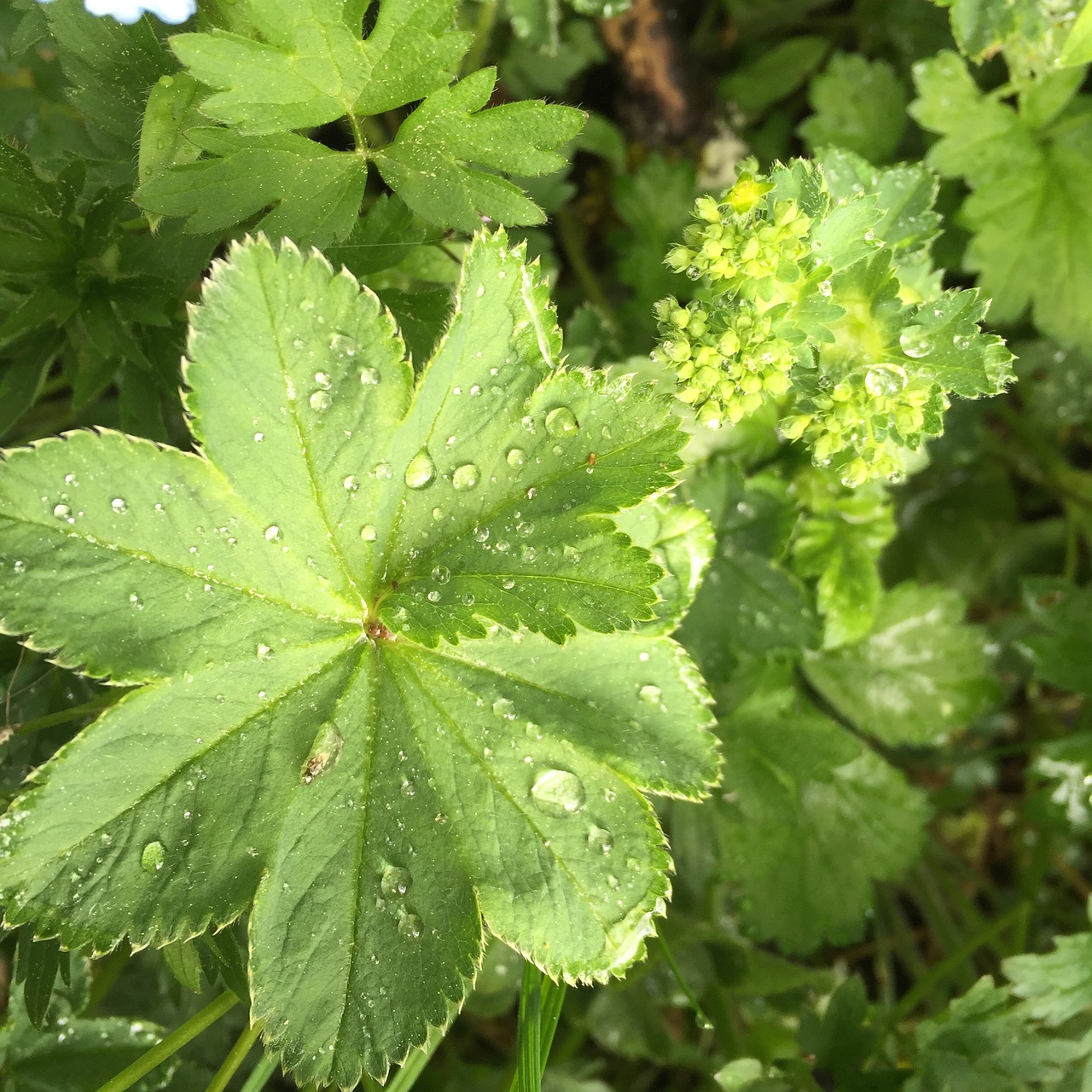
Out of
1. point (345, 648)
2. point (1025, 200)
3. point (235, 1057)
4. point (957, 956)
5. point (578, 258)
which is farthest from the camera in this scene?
point (578, 258)

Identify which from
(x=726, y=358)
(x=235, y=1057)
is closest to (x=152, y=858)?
(x=235, y=1057)

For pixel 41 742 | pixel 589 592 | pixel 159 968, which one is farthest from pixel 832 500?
pixel 159 968

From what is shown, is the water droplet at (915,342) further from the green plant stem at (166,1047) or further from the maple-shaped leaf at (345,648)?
the green plant stem at (166,1047)

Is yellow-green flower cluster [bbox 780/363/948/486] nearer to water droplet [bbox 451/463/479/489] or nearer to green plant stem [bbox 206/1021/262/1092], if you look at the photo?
water droplet [bbox 451/463/479/489]

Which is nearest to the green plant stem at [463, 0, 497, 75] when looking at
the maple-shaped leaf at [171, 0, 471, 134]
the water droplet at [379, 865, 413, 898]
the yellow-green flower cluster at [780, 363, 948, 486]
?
the maple-shaped leaf at [171, 0, 471, 134]

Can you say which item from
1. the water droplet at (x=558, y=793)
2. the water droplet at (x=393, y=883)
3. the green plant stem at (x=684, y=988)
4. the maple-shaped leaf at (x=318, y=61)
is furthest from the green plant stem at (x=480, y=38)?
→ the green plant stem at (x=684, y=988)

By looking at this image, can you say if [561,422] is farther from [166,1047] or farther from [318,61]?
[166,1047]

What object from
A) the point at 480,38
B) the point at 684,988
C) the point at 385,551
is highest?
Result: the point at 480,38
